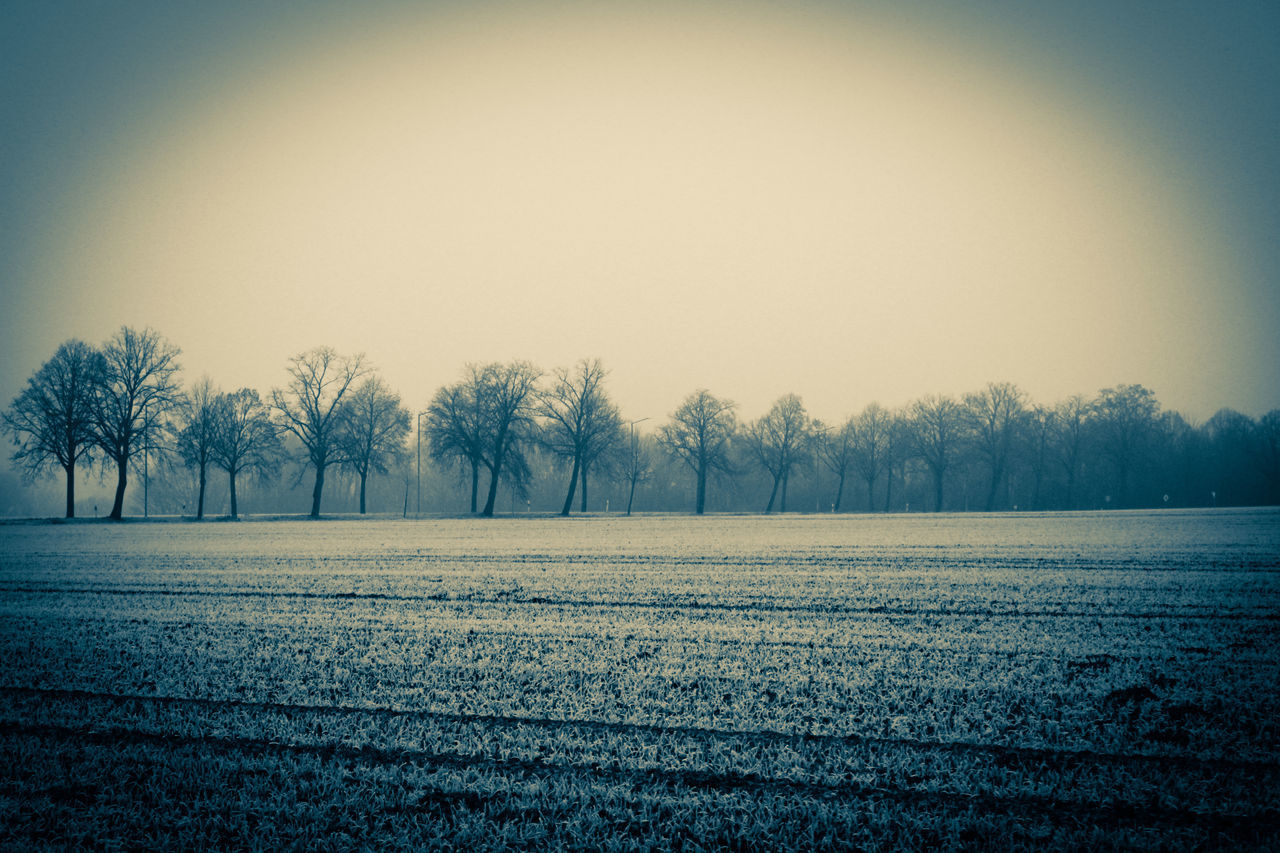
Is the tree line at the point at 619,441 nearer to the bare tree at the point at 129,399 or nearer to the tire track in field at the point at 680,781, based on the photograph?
the bare tree at the point at 129,399

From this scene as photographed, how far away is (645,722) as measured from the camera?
4.66m

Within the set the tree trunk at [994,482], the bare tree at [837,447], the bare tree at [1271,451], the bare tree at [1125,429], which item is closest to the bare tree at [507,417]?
the bare tree at [837,447]

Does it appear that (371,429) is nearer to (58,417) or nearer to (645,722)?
(58,417)

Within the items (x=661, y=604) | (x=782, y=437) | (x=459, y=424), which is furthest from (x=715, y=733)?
(x=782, y=437)

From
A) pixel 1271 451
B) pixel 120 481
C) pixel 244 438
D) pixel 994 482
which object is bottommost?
pixel 120 481

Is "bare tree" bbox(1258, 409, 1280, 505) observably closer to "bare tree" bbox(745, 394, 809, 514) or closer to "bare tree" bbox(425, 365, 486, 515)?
"bare tree" bbox(745, 394, 809, 514)

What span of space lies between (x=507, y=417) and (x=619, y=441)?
461 inches

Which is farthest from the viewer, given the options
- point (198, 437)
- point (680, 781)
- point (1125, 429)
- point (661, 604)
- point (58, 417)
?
point (1125, 429)

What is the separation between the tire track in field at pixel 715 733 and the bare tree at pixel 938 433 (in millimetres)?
82337

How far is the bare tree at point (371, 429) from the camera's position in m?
56.9

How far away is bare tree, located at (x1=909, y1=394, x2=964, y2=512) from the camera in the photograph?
268ft

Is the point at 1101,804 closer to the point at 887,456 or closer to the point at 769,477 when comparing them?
→ the point at 887,456

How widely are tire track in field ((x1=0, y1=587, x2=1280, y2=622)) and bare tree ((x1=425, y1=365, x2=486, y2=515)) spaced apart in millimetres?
43153

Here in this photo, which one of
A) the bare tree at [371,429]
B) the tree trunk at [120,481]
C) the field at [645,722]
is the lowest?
the tree trunk at [120,481]
